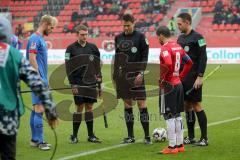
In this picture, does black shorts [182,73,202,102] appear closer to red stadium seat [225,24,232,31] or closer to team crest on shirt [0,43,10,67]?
team crest on shirt [0,43,10,67]

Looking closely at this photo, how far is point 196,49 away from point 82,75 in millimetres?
1990

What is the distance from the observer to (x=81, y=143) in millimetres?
9641

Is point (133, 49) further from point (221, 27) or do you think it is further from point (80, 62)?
point (221, 27)

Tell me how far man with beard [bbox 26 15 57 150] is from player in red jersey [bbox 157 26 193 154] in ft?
5.74

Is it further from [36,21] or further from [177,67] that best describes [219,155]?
[36,21]

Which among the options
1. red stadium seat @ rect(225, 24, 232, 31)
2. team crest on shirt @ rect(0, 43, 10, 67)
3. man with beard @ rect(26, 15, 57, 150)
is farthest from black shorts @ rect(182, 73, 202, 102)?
red stadium seat @ rect(225, 24, 232, 31)

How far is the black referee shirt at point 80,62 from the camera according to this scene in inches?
385

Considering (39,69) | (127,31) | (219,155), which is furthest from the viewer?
(127,31)

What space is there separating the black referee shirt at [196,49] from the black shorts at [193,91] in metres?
0.10

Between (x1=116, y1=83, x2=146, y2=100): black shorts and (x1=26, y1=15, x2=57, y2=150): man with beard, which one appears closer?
(x1=26, y1=15, x2=57, y2=150): man with beard

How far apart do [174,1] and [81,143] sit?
99.8ft

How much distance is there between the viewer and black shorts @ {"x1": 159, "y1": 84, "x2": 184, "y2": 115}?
28.3ft

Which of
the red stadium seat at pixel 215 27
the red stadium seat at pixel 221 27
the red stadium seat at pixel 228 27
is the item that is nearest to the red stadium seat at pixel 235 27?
the red stadium seat at pixel 228 27

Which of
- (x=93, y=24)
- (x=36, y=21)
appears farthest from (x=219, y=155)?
(x=36, y=21)
